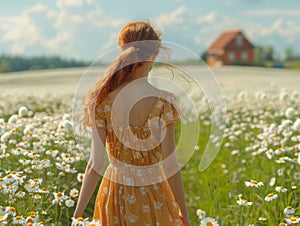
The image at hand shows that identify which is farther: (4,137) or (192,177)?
(192,177)

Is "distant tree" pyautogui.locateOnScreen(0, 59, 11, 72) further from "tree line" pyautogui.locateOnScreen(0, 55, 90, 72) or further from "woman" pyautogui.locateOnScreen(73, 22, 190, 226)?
"woman" pyautogui.locateOnScreen(73, 22, 190, 226)

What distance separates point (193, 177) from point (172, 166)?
3.91 metres

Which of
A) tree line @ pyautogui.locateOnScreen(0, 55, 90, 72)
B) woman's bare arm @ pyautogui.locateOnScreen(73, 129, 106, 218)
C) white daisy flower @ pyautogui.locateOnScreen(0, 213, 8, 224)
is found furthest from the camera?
tree line @ pyautogui.locateOnScreen(0, 55, 90, 72)

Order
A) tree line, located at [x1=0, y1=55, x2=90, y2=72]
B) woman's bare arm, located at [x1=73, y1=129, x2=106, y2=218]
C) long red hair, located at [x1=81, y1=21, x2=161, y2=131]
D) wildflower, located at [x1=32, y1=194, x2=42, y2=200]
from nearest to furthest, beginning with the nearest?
long red hair, located at [x1=81, y1=21, x2=161, y2=131]
woman's bare arm, located at [x1=73, y1=129, x2=106, y2=218]
wildflower, located at [x1=32, y1=194, x2=42, y2=200]
tree line, located at [x1=0, y1=55, x2=90, y2=72]

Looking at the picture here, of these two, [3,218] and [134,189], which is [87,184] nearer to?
[134,189]

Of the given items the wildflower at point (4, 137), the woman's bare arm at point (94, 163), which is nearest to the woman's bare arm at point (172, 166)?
the woman's bare arm at point (94, 163)

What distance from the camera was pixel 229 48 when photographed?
5503 cm

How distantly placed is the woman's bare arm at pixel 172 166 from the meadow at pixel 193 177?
39 centimetres

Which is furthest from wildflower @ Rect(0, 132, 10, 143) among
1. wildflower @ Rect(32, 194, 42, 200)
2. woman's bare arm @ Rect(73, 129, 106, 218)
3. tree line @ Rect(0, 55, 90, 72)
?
tree line @ Rect(0, 55, 90, 72)

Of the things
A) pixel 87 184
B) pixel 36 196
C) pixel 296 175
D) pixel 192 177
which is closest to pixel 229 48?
pixel 192 177

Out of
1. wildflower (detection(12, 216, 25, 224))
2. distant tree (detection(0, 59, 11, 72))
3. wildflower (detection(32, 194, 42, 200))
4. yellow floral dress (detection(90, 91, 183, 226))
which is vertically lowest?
wildflower (detection(12, 216, 25, 224))

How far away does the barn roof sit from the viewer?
55.0m

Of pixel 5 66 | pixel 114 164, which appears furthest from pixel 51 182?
pixel 5 66

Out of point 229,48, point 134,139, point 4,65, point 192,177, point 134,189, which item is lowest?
point 192,177
